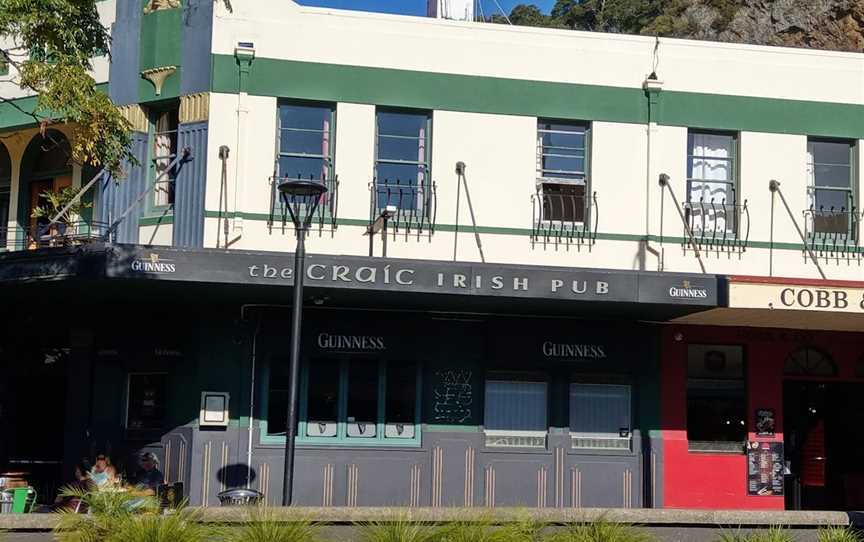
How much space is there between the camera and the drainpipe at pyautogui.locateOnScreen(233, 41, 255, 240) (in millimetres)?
18359

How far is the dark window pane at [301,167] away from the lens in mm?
18750

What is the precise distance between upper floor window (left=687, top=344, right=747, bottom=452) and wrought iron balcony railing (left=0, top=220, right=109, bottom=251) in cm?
981

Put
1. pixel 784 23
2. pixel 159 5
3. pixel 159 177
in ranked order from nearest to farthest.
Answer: pixel 159 177 < pixel 159 5 < pixel 784 23

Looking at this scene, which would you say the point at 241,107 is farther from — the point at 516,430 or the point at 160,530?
the point at 160,530

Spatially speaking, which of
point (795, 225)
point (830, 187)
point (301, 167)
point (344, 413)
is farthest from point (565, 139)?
point (344, 413)

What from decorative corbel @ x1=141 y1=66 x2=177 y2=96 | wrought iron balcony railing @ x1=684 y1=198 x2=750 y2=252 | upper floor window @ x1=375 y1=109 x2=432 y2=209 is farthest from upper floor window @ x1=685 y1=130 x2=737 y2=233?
decorative corbel @ x1=141 y1=66 x2=177 y2=96

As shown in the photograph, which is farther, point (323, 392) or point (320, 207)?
point (323, 392)

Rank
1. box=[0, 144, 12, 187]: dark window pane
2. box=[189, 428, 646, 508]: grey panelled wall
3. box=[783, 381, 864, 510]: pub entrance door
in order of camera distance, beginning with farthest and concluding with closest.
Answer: box=[0, 144, 12, 187]: dark window pane, box=[783, 381, 864, 510]: pub entrance door, box=[189, 428, 646, 508]: grey panelled wall

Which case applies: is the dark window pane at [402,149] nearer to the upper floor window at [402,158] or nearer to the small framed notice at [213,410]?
the upper floor window at [402,158]

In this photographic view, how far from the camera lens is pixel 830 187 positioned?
65.9 feet

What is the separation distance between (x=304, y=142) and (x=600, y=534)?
9.73 meters

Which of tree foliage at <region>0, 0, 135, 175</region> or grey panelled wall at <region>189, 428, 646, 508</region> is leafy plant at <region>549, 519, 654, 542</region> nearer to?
tree foliage at <region>0, 0, 135, 175</region>

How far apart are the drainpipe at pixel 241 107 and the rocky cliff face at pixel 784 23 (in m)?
31.3

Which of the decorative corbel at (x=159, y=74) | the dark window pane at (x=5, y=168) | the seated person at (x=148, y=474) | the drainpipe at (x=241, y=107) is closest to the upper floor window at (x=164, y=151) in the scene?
the decorative corbel at (x=159, y=74)
